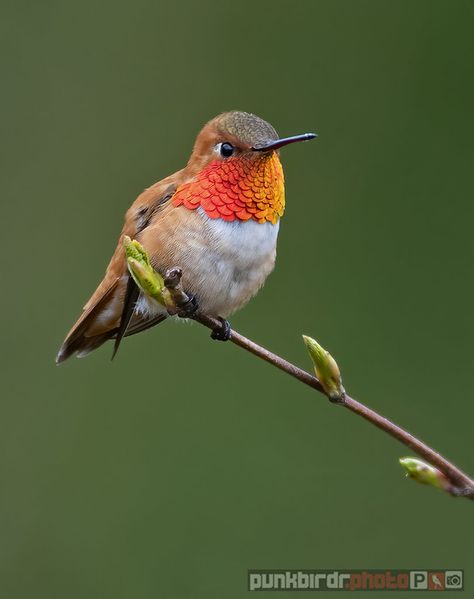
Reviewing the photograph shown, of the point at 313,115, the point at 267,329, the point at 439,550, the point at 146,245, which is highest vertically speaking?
the point at 313,115

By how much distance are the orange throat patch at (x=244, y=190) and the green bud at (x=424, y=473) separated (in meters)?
0.97

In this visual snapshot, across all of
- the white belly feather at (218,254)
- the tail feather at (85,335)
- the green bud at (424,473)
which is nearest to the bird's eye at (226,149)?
the white belly feather at (218,254)

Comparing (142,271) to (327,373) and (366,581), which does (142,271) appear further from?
(366,581)

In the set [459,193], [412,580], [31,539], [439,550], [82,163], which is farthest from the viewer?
[82,163]

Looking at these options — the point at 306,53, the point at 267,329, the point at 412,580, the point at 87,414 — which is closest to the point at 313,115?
the point at 306,53

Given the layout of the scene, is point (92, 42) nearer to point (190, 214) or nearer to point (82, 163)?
point (82, 163)

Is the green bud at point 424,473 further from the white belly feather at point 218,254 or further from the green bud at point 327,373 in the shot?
the white belly feather at point 218,254

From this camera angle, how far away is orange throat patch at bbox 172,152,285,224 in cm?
231

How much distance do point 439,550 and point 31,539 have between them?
1593 millimetres

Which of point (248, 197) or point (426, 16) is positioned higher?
point (426, 16)

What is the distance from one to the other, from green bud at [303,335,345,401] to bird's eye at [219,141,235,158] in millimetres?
862

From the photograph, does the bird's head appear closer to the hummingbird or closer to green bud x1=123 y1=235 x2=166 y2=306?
the hummingbird

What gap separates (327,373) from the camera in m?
1.55

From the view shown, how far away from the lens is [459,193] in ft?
14.4
